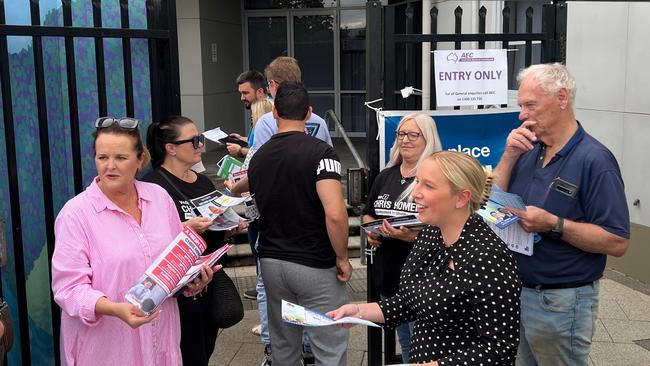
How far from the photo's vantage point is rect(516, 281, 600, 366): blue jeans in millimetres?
3000

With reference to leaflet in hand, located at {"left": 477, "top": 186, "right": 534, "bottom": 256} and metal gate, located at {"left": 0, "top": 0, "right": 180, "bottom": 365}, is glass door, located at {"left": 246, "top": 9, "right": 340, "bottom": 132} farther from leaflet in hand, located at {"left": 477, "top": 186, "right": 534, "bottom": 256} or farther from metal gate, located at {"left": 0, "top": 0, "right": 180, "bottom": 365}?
leaflet in hand, located at {"left": 477, "top": 186, "right": 534, "bottom": 256}

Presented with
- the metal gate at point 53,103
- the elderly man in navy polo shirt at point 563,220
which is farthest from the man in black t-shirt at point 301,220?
the elderly man in navy polo shirt at point 563,220

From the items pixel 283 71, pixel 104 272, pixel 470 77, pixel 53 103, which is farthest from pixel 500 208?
pixel 283 71

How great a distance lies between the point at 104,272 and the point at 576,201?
6.83 ft

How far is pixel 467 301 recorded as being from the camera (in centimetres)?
225

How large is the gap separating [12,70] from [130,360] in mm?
1594

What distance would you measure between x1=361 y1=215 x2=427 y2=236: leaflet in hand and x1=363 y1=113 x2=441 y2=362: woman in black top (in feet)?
0.16

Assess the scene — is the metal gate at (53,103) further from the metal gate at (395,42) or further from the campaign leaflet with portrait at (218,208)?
the metal gate at (395,42)

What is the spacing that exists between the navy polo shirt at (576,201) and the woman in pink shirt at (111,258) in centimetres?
154

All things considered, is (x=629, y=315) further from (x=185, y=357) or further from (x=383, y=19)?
(x=185, y=357)

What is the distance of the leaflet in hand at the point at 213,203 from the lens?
11.0ft

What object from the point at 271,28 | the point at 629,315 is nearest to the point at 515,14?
the point at 629,315

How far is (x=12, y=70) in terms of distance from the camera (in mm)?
3338

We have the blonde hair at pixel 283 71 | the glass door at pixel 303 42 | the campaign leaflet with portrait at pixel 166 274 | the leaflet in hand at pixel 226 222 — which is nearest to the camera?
the campaign leaflet with portrait at pixel 166 274
